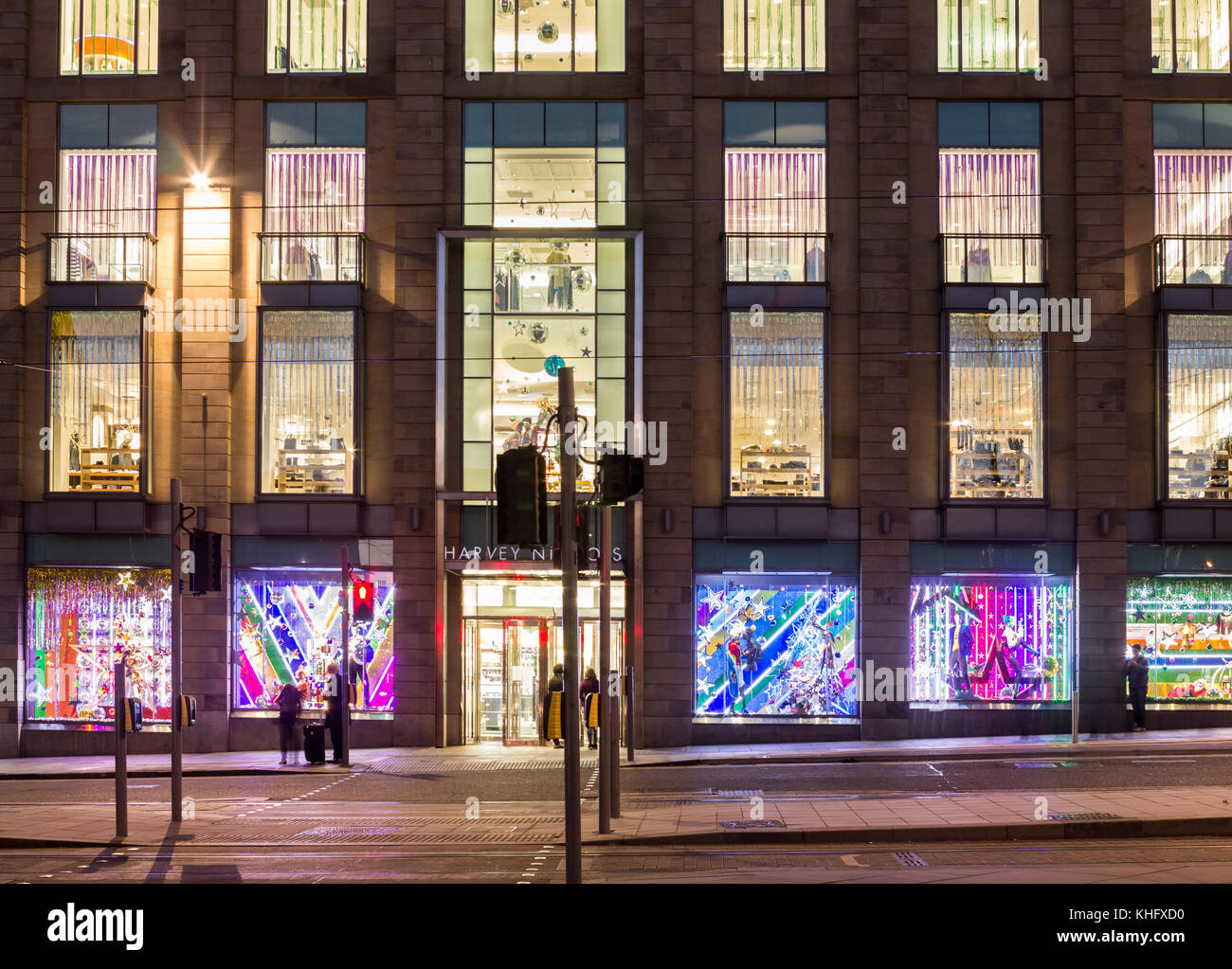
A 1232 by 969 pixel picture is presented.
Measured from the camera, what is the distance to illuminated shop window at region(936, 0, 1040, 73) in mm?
28062

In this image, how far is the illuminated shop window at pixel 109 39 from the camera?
2841 cm

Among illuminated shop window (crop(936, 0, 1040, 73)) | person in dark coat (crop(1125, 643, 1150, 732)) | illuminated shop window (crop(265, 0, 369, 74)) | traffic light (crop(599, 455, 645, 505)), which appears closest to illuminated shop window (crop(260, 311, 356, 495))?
illuminated shop window (crop(265, 0, 369, 74))

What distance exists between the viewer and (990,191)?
27.8 metres

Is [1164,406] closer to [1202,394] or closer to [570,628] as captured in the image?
[1202,394]

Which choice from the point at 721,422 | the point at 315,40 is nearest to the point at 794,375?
the point at 721,422

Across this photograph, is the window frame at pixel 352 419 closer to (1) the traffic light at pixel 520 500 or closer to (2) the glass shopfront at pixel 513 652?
(2) the glass shopfront at pixel 513 652

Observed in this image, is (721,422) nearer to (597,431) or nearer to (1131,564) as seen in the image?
(597,431)

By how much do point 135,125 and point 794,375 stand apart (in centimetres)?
1584

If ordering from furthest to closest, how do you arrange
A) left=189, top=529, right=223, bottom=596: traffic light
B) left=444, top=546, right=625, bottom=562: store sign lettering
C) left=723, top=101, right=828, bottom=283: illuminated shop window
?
left=723, top=101, right=828, bottom=283: illuminated shop window < left=444, top=546, right=625, bottom=562: store sign lettering < left=189, top=529, right=223, bottom=596: traffic light

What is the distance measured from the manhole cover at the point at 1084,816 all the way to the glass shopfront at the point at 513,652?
13.5 meters

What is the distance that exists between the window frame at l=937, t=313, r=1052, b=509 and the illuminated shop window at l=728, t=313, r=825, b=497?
8.51 feet


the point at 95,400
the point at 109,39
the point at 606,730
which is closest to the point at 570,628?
the point at 606,730

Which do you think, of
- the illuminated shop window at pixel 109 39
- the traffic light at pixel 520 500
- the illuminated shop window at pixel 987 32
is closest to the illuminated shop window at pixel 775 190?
the illuminated shop window at pixel 987 32

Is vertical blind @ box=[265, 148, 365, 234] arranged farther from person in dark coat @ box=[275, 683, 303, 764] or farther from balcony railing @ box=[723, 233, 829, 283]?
person in dark coat @ box=[275, 683, 303, 764]
